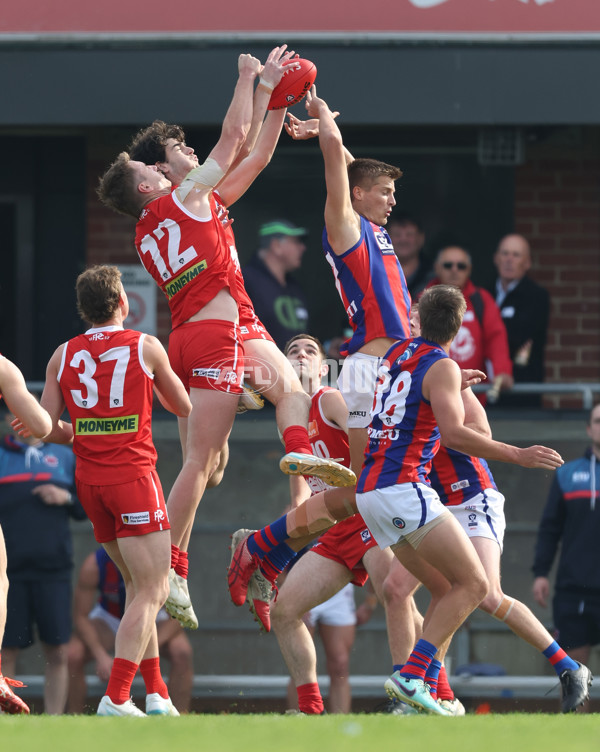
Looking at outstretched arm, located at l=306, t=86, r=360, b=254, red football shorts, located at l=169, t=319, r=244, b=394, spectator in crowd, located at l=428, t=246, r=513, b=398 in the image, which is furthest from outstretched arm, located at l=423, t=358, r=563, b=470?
spectator in crowd, located at l=428, t=246, r=513, b=398

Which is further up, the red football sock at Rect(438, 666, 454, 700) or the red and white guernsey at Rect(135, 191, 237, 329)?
the red and white guernsey at Rect(135, 191, 237, 329)

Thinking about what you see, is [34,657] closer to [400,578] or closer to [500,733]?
[400,578]

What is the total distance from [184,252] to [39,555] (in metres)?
3.31

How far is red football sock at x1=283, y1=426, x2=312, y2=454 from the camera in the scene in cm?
714

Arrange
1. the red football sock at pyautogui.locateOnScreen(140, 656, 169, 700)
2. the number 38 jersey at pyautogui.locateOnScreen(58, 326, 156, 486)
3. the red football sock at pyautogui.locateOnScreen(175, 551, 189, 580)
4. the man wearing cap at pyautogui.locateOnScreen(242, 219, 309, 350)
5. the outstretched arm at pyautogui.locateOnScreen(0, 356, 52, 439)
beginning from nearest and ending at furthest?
the outstretched arm at pyautogui.locateOnScreen(0, 356, 52, 439)
the number 38 jersey at pyautogui.locateOnScreen(58, 326, 156, 486)
the red football sock at pyautogui.locateOnScreen(140, 656, 169, 700)
the red football sock at pyautogui.locateOnScreen(175, 551, 189, 580)
the man wearing cap at pyautogui.locateOnScreen(242, 219, 309, 350)

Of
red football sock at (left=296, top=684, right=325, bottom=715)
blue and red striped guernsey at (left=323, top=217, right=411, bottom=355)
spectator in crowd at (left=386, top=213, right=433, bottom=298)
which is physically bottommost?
red football sock at (left=296, top=684, right=325, bottom=715)

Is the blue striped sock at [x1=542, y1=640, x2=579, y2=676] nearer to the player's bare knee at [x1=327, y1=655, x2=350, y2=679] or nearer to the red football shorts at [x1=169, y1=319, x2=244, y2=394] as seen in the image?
the player's bare knee at [x1=327, y1=655, x2=350, y2=679]

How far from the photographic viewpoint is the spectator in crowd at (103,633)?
9.72 meters

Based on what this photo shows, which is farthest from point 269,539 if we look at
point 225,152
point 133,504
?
point 225,152

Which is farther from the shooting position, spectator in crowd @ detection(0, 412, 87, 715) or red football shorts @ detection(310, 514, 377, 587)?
spectator in crowd @ detection(0, 412, 87, 715)

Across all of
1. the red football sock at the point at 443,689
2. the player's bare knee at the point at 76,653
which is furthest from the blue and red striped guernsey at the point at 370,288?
the player's bare knee at the point at 76,653

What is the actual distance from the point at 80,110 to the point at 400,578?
179 inches

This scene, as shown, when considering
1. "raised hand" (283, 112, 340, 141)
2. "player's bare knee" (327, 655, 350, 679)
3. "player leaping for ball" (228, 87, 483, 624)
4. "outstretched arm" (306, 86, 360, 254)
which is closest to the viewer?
"outstretched arm" (306, 86, 360, 254)

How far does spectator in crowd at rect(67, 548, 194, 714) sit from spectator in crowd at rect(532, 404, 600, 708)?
8.01ft
